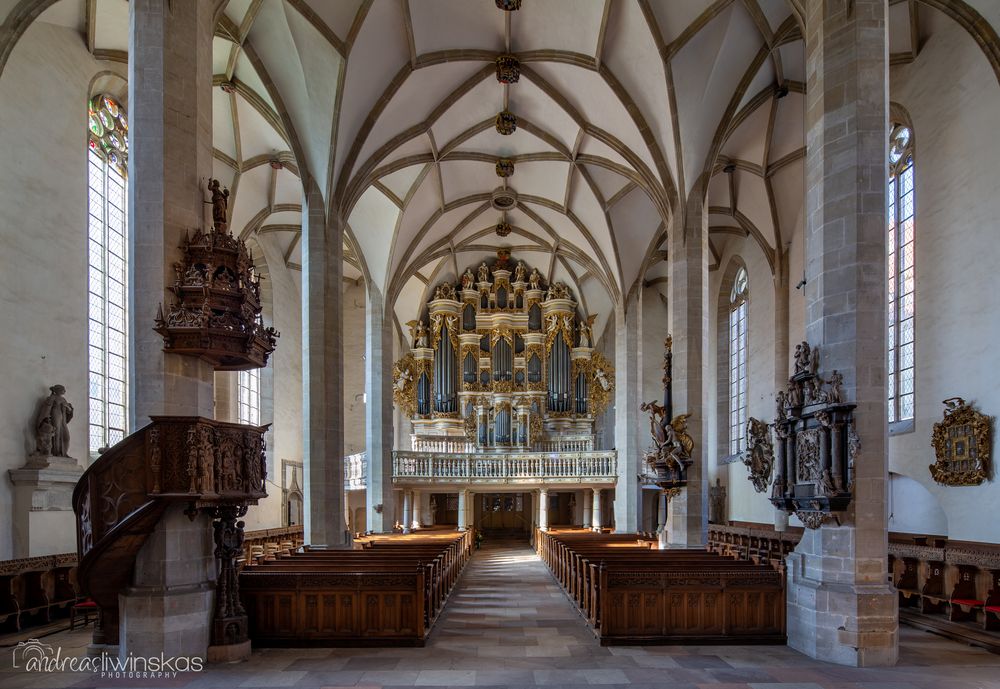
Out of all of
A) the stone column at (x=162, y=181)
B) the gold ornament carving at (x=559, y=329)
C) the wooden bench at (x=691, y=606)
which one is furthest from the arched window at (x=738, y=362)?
the stone column at (x=162, y=181)

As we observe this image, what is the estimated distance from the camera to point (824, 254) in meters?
9.53

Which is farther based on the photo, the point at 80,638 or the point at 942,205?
the point at 942,205

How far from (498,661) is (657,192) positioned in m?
12.6

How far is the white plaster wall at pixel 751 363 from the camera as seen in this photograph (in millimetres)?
23125

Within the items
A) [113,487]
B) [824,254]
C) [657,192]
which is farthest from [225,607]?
[657,192]

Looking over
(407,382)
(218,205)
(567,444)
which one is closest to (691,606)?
(218,205)

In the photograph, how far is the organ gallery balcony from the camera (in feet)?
89.7

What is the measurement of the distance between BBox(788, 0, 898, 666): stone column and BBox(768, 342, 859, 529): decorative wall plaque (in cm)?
18

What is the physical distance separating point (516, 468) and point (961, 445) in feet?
54.5

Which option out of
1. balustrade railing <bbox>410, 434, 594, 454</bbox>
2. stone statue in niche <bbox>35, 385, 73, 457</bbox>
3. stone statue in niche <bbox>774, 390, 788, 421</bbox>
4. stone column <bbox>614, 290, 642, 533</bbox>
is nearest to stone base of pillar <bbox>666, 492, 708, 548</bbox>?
stone statue in niche <bbox>774, 390, 788, 421</bbox>

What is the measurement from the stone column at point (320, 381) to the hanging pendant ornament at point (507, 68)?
17.2 ft

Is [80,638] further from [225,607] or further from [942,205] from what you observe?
[942,205]

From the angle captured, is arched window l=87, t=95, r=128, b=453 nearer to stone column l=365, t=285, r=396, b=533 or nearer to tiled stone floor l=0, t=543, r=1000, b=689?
tiled stone floor l=0, t=543, r=1000, b=689

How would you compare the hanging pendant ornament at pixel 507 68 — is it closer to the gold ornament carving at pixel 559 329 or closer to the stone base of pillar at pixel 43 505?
the stone base of pillar at pixel 43 505
